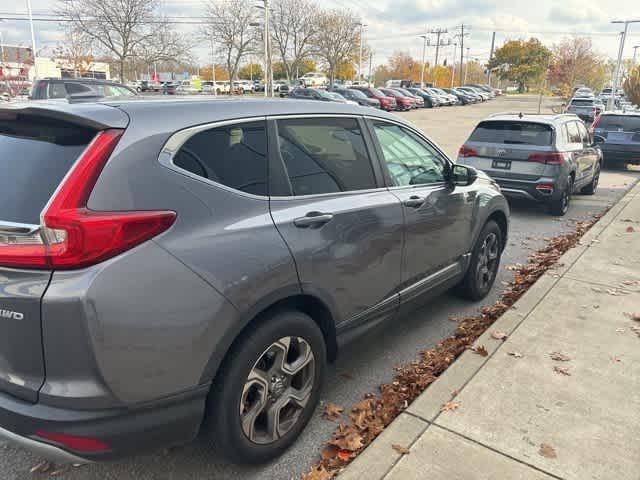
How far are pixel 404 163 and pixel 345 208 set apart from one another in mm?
979

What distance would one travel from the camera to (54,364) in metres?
1.88

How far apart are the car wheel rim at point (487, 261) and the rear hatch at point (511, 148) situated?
3.82 meters

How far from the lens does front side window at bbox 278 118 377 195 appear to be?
2732 mm

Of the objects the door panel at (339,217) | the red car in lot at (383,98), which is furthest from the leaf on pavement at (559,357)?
the red car in lot at (383,98)

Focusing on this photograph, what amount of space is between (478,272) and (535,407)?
5.99 ft

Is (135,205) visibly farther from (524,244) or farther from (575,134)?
(575,134)

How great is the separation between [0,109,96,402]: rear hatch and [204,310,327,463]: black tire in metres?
0.74

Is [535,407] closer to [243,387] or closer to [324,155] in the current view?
[243,387]

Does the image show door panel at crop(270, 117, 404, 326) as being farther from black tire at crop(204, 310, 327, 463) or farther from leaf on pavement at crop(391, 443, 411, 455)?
leaf on pavement at crop(391, 443, 411, 455)

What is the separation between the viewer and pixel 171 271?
2.00 m

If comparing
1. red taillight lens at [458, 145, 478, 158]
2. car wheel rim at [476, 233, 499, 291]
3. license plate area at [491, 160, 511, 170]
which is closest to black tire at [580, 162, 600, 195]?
license plate area at [491, 160, 511, 170]

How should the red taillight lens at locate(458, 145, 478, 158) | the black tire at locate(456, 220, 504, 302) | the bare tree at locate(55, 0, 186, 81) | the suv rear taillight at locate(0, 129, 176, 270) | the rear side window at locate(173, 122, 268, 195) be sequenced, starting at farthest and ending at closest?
1. the bare tree at locate(55, 0, 186, 81)
2. the red taillight lens at locate(458, 145, 478, 158)
3. the black tire at locate(456, 220, 504, 302)
4. the rear side window at locate(173, 122, 268, 195)
5. the suv rear taillight at locate(0, 129, 176, 270)

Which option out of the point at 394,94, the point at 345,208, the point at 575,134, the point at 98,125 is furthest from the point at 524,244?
the point at 394,94

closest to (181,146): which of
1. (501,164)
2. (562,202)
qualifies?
(501,164)
